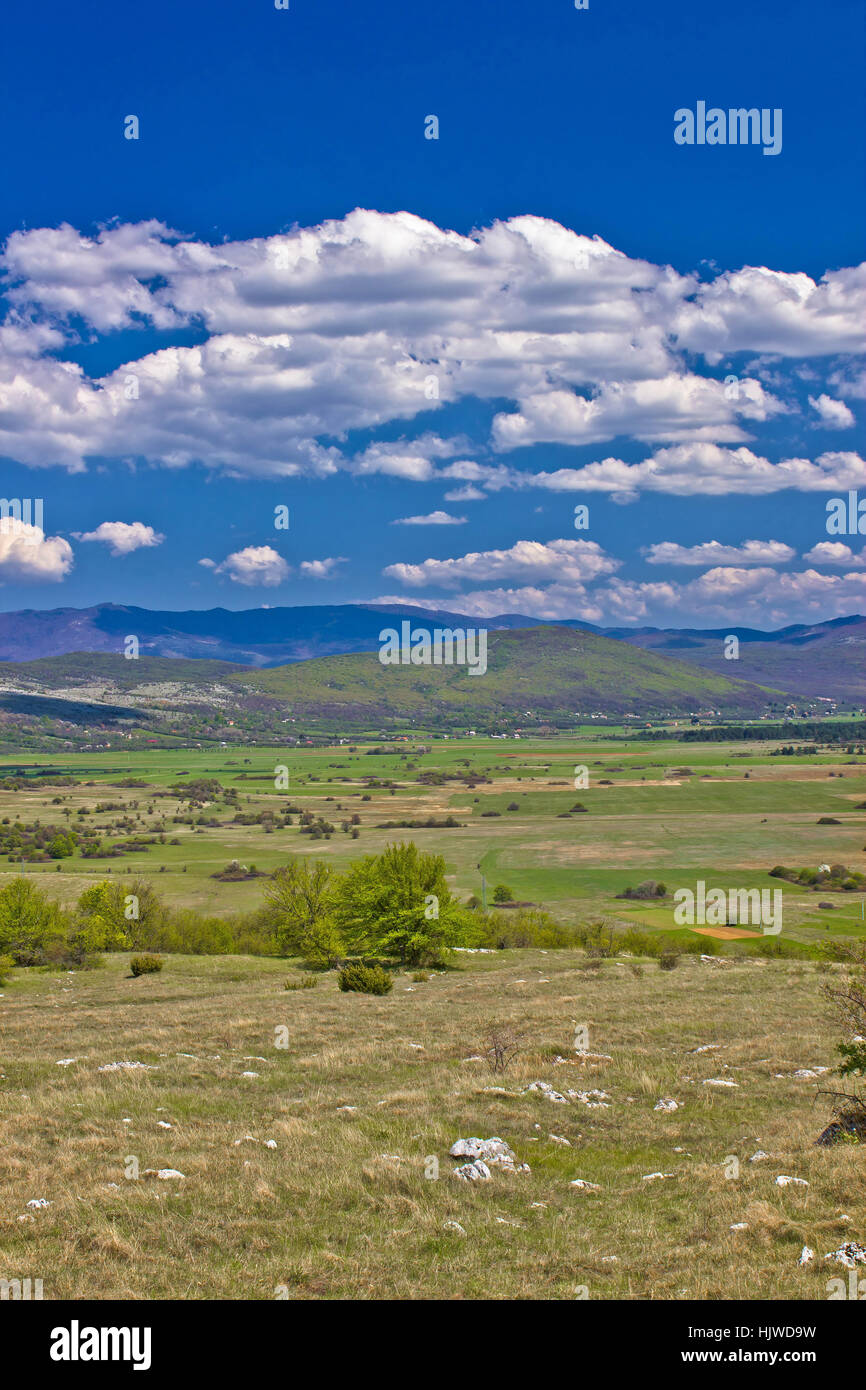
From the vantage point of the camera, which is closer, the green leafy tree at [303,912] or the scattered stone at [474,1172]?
the scattered stone at [474,1172]

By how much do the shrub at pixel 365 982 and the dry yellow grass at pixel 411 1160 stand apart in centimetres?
860

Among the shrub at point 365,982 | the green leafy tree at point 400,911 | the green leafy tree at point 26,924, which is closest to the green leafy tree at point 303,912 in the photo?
the green leafy tree at point 400,911

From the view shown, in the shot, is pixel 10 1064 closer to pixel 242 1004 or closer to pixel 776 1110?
pixel 242 1004

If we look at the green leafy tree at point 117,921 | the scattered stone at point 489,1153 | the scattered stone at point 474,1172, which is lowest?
the green leafy tree at point 117,921

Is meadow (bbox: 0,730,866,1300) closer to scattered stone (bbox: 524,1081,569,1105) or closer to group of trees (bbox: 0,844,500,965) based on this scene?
scattered stone (bbox: 524,1081,569,1105)

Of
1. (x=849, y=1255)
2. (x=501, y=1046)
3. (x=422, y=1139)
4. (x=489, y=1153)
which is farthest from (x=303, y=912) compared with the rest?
(x=849, y=1255)

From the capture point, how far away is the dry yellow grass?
10.8 meters

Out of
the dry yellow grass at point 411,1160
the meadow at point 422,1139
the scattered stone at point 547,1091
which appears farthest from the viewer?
the scattered stone at point 547,1091

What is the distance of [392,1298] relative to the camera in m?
10.0

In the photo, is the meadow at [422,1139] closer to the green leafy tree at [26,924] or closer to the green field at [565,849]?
the green leafy tree at [26,924]

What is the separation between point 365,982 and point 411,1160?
24063 millimetres

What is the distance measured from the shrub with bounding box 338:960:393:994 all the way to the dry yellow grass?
8600 millimetres

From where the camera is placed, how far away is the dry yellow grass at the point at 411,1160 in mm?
10789

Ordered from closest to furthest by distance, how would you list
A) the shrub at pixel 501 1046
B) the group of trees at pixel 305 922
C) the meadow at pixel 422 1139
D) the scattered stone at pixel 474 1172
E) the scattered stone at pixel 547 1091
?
the meadow at pixel 422 1139, the scattered stone at pixel 474 1172, the scattered stone at pixel 547 1091, the shrub at pixel 501 1046, the group of trees at pixel 305 922
